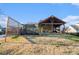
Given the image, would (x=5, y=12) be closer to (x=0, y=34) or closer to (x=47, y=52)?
(x=0, y=34)

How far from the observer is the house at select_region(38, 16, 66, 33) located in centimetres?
328

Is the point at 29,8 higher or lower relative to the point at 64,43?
higher

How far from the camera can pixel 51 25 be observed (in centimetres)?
332

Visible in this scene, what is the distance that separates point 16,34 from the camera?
10.9 feet

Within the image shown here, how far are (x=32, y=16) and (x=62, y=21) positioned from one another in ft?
1.10

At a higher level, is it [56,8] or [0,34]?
[56,8]

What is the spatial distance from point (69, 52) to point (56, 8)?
502 millimetres

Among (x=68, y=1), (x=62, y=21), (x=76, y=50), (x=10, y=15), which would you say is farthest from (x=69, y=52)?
(x=10, y=15)

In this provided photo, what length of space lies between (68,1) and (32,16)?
429 millimetres

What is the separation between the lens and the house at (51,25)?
3279mm

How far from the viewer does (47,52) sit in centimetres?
326

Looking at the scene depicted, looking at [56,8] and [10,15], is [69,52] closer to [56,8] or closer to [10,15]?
[56,8]
